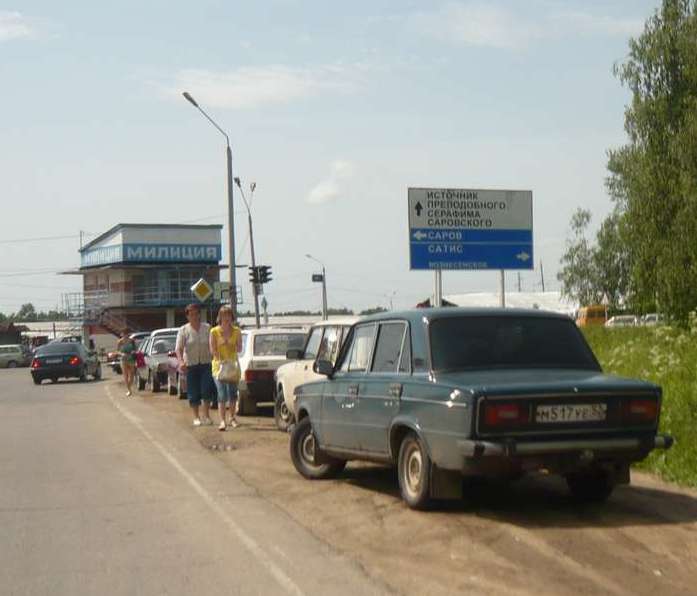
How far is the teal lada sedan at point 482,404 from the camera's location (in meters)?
8.48

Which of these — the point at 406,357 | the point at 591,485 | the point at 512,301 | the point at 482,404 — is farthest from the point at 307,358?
the point at 512,301

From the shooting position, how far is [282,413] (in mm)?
16641

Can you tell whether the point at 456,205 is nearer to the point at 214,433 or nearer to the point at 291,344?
the point at 291,344

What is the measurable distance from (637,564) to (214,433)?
975 cm

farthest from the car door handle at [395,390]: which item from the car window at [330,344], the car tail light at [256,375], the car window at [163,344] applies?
the car window at [163,344]

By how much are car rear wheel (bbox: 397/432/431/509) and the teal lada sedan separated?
1 centimetres

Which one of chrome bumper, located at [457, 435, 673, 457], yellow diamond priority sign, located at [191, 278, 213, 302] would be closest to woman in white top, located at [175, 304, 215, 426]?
chrome bumper, located at [457, 435, 673, 457]

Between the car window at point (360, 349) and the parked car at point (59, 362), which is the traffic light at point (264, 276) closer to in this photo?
the parked car at point (59, 362)

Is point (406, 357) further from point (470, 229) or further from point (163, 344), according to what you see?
point (163, 344)

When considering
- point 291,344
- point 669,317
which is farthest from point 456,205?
point 669,317

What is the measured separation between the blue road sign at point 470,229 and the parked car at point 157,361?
27.6 ft

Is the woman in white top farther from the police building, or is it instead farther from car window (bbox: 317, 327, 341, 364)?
the police building

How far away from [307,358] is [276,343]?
3.84m

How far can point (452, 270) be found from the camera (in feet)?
74.5
